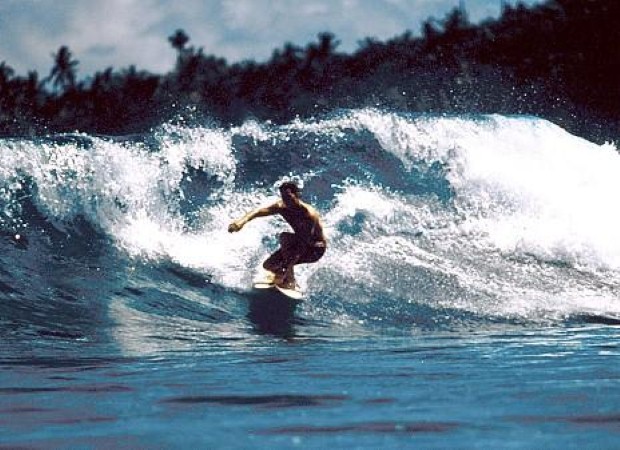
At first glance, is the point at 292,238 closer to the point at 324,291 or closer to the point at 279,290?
the point at 279,290

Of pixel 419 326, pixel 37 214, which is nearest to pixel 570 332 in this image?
pixel 419 326

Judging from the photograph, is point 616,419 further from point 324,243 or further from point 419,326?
point 324,243

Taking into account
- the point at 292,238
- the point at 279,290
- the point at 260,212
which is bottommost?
the point at 279,290

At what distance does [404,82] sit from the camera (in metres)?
51.3

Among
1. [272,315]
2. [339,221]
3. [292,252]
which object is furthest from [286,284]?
[339,221]

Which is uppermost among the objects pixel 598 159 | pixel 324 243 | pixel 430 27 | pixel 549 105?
pixel 430 27

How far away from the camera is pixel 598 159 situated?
20203 mm

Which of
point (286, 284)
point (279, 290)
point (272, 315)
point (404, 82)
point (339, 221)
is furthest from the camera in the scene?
point (404, 82)

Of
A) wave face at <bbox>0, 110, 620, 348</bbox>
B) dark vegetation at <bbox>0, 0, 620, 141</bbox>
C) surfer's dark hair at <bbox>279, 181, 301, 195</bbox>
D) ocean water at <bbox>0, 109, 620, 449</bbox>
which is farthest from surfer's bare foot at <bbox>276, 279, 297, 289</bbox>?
dark vegetation at <bbox>0, 0, 620, 141</bbox>

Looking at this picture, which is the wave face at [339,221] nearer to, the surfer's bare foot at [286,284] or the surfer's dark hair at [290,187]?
the surfer's bare foot at [286,284]

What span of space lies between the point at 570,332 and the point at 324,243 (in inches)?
121

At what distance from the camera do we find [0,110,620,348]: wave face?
12.0 meters

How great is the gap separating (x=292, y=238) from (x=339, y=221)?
12.0ft

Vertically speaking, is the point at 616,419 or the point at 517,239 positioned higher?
the point at 517,239
